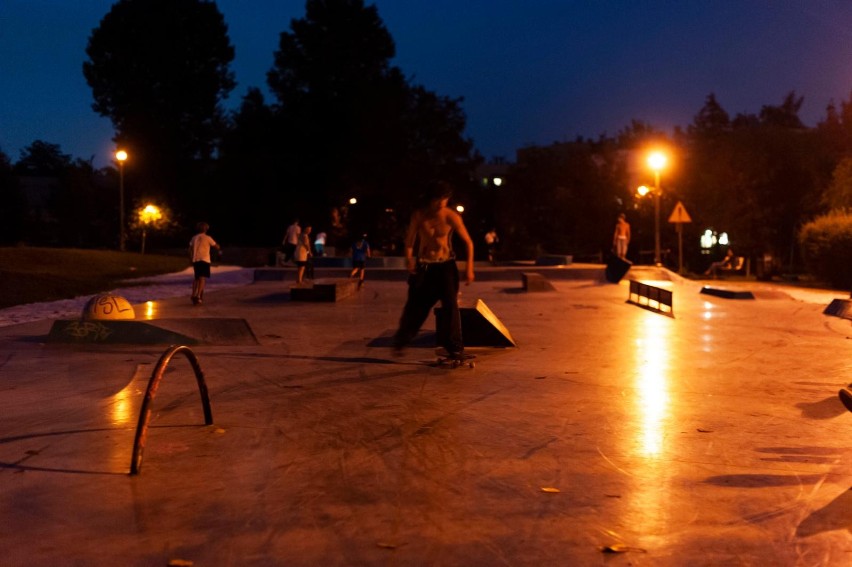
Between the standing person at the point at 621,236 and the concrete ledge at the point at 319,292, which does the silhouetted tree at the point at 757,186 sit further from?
the concrete ledge at the point at 319,292

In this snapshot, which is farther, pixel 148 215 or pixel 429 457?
pixel 148 215

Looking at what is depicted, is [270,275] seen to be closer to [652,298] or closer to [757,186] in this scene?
[652,298]

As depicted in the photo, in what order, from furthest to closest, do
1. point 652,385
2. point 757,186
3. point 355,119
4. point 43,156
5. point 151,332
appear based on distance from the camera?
point 43,156 → point 355,119 → point 757,186 → point 151,332 → point 652,385

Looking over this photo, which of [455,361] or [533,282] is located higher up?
[533,282]

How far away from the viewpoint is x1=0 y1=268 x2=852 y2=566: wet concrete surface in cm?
465

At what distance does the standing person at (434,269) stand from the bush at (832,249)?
63.3 ft

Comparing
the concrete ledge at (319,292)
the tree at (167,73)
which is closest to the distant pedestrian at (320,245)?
the tree at (167,73)

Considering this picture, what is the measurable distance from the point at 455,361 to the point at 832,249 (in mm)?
19879

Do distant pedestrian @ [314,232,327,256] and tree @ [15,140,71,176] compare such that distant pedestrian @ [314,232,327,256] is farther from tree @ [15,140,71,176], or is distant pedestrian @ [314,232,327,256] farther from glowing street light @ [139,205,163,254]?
tree @ [15,140,71,176]

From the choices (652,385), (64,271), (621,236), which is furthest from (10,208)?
(652,385)

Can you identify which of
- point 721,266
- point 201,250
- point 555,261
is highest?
point 201,250

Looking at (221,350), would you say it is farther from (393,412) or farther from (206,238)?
(206,238)

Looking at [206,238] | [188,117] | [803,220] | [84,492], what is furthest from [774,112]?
[84,492]

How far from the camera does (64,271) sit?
33250mm
